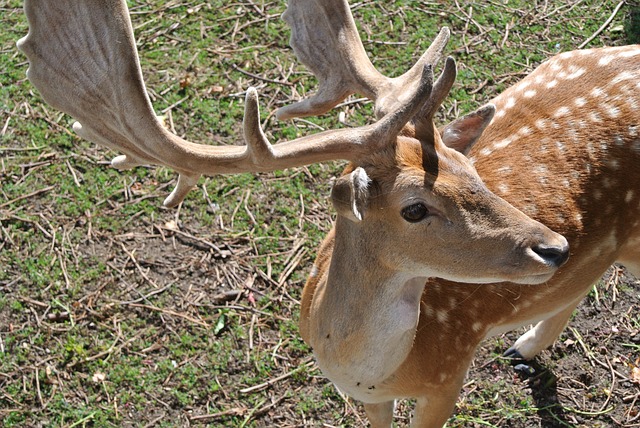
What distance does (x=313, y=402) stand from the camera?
3.85m

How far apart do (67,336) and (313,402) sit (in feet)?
4.30

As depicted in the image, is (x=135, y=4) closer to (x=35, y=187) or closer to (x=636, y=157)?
(x=35, y=187)

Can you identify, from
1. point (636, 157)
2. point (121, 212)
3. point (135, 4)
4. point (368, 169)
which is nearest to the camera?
point (368, 169)

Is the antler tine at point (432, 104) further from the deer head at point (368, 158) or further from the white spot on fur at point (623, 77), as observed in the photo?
the white spot on fur at point (623, 77)

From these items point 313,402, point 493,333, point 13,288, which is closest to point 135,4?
point 13,288

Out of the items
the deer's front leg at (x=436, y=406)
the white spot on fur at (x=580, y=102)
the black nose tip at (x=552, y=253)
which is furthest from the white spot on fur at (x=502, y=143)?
the deer's front leg at (x=436, y=406)

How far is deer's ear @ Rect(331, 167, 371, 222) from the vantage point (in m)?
2.33

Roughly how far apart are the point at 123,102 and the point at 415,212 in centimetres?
97

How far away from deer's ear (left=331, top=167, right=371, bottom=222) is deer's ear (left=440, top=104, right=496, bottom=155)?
1.47 ft

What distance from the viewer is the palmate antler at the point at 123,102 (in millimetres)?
2395

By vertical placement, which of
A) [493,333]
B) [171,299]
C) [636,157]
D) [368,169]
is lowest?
[171,299]

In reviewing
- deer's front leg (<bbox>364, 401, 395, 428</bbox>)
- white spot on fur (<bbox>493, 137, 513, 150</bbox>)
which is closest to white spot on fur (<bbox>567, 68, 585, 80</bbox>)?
white spot on fur (<bbox>493, 137, 513, 150</bbox>)

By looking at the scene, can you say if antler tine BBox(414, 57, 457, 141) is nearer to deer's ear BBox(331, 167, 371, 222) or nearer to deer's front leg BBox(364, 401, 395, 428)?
deer's ear BBox(331, 167, 371, 222)

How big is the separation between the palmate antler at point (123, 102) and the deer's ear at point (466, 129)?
21 cm
